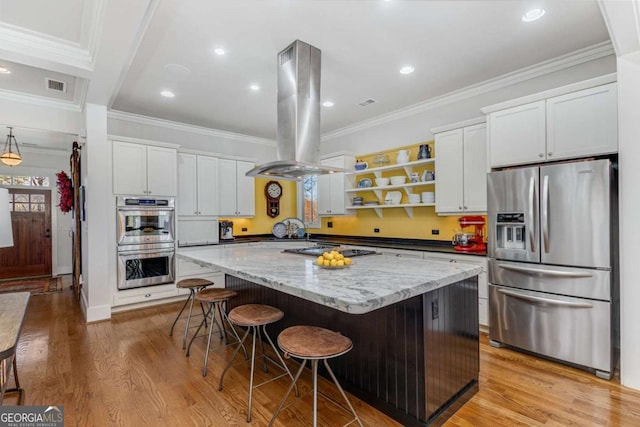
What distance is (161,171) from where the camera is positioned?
4.63 metres

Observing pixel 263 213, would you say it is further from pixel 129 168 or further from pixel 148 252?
pixel 129 168

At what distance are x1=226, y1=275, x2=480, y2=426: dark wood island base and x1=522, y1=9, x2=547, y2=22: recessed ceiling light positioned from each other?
86.6 inches

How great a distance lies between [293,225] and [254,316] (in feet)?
13.2

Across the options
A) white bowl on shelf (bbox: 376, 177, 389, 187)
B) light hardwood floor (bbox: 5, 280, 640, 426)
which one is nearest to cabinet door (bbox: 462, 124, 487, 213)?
white bowl on shelf (bbox: 376, 177, 389, 187)

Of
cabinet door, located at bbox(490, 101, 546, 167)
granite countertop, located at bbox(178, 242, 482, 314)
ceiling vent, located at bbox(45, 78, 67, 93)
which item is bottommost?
granite countertop, located at bbox(178, 242, 482, 314)

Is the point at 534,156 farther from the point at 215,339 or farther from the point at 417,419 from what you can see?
the point at 215,339

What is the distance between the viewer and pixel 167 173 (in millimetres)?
4691

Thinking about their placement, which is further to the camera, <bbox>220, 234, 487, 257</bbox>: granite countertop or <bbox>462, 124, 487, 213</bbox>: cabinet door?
<bbox>220, 234, 487, 257</bbox>: granite countertop

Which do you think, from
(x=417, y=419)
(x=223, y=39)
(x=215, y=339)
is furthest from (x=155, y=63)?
(x=417, y=419)

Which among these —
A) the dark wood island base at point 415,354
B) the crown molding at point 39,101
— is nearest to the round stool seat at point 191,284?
the dark wood island base at point 415,354

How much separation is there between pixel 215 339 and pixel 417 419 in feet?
7.58

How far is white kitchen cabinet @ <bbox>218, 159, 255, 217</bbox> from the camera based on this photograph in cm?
548

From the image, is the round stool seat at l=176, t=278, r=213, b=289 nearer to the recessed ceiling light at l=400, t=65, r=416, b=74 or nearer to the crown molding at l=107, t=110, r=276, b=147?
the crown molding at l=107, t=110, r=276, b=147

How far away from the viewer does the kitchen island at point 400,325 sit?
5.73 ft
